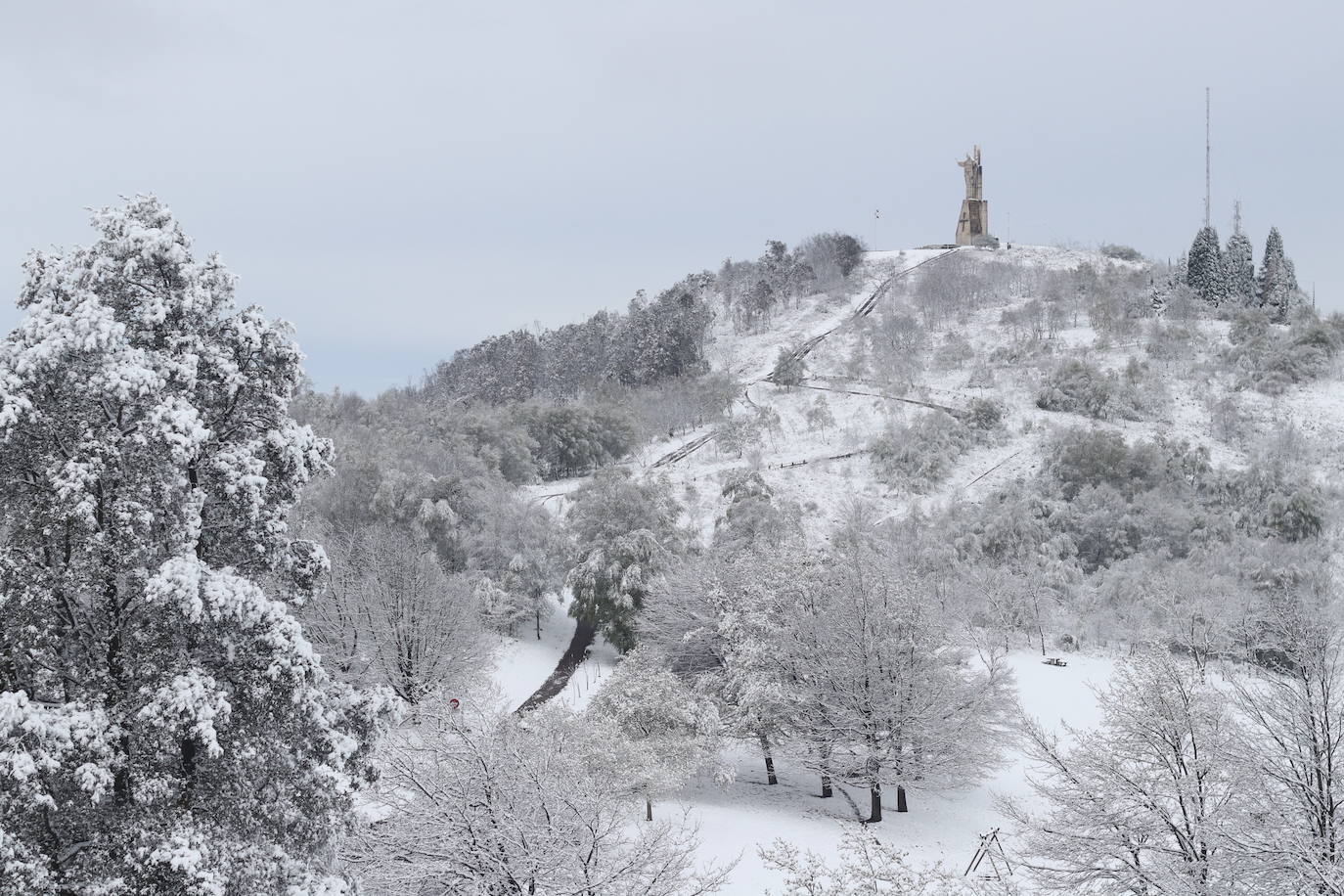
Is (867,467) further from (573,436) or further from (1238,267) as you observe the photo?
(1238,267)

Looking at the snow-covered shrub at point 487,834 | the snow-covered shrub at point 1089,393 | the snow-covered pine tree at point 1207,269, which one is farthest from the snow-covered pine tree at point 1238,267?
the snow-covered shrub at point 487,834

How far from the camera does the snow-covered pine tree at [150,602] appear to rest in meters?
8.13

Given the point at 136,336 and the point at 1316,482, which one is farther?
the point at 1316,482

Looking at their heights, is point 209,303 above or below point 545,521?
above

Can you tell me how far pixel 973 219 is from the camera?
423 ft

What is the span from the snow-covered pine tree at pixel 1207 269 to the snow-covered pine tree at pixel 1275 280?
3.71 meters

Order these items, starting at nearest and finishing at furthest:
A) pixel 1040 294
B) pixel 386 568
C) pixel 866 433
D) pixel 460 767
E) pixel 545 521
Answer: pixel 460 767
pixel 386 568
pixel 545 521
pixel 866 433
pixel 1040 294

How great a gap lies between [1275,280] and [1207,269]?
555cm

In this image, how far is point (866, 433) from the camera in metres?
65.5

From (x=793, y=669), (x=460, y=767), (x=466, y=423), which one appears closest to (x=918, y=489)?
(x=466, y=423)

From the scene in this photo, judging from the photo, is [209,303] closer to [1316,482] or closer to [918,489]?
[918,489]

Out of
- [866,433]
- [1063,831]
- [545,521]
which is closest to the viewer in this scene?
[1063,831]

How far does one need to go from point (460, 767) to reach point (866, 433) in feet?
183

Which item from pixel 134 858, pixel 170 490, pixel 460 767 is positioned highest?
pixel 170 490
